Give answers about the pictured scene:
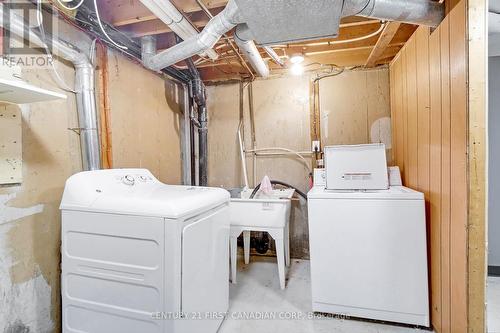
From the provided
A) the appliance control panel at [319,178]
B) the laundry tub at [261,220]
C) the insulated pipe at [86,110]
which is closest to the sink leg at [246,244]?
the laundry tub at [261,220]

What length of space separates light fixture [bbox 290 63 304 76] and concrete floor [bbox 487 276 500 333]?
2627mm

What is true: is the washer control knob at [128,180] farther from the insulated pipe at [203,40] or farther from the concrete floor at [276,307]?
the concrete floor at [276,307]

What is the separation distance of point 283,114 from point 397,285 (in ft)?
6.96

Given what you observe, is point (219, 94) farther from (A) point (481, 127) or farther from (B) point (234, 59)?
(A) point (481, 127)

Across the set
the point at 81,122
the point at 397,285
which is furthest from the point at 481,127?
the point at 81,122

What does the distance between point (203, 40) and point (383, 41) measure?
1502 millimetres

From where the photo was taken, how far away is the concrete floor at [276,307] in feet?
6.08

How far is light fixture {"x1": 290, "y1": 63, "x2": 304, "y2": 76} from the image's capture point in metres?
2.93

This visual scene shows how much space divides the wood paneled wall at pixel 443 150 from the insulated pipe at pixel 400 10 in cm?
9

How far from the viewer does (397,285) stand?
1.84 m

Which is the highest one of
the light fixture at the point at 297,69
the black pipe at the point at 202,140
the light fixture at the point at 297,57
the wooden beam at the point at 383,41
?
the light fixture at the point at 297,69

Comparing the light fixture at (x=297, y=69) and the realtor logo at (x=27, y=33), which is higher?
the light fixture at (x=297, y=69)

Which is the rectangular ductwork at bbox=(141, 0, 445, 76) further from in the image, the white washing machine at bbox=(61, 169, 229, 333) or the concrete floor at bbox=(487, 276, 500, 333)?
the concrete floor at bbox=(487, 276, 500, 333)

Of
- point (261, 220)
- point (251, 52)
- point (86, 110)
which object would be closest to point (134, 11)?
point (86, 110)
